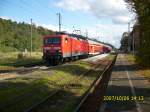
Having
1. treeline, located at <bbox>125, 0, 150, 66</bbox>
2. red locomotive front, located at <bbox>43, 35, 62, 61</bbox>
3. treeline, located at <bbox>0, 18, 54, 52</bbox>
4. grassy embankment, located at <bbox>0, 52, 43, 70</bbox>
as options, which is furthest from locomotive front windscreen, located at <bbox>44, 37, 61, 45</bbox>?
treeline, located at <bbox>0, 18, 54, 52</bbox>

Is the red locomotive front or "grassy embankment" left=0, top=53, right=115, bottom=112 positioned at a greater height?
the red locomotive front

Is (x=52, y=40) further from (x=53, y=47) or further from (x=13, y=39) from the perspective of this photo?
(x=13, y=39)

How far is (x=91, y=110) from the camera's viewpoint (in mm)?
14250

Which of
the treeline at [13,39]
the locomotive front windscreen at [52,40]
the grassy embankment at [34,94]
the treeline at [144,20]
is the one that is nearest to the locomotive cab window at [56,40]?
the locomotive front windscreen at [52,40]

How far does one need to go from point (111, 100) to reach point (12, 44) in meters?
96.6

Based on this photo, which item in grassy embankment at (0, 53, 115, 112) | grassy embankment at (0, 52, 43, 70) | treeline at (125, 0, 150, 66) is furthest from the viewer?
grassy embankment at (0, 52, 43, 70)

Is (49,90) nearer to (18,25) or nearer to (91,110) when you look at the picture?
(91,110)

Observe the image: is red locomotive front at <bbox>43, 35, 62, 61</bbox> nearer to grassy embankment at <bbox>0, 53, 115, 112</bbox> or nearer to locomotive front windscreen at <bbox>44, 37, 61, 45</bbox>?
locomotive front windscreen at <bbox>44, 37, 61, 45</bbox>

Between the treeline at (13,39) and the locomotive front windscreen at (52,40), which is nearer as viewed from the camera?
the locomotive front windscreen at (52,40)

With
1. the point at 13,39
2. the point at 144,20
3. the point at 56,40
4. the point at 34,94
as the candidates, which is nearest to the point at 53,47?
the point at 56,40

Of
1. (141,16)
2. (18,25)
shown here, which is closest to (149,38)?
(141,16)

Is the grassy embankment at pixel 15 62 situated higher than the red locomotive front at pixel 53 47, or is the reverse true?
the red locomotive front at pixel 53 47

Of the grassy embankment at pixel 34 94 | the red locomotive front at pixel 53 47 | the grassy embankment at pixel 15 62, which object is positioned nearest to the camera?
the grassy embankment at pixel 34 94

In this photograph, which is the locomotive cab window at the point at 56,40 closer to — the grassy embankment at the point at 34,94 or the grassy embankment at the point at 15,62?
the grassy embankment at the point at 15,62
